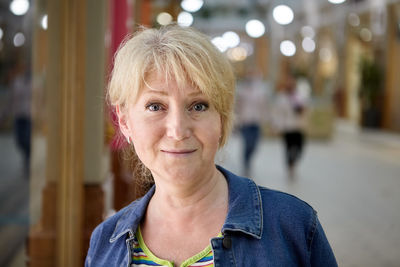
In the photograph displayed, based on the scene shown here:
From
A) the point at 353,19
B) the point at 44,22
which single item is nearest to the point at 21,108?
the point at 44,22

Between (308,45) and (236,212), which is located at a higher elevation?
(308,45)

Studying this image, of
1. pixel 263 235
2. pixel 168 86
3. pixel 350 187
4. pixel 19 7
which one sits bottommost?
pixel 350 187

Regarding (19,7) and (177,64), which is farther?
(19,7)

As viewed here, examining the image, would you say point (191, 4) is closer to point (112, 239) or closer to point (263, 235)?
point (112, 239)

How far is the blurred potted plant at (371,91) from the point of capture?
1758 centimetres

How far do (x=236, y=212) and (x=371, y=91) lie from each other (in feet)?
57.4

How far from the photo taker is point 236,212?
1369 millimetres

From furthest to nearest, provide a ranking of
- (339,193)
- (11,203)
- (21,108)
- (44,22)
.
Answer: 1. (339,193)
2. (21,108)
3. (11,203)
4. (44,22)

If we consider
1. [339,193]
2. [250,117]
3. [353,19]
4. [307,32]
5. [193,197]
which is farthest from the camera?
[307,32]

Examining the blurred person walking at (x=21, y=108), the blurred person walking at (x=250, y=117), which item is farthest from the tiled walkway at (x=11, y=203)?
the blurred person walking at (x=250, y=117)

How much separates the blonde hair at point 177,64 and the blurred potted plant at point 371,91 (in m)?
17.2

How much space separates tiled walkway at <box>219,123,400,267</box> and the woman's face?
0.43 m

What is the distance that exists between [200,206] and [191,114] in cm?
26

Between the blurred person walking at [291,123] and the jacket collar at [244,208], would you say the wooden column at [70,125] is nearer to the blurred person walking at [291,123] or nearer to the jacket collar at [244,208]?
the jacket collar at [244,208]
